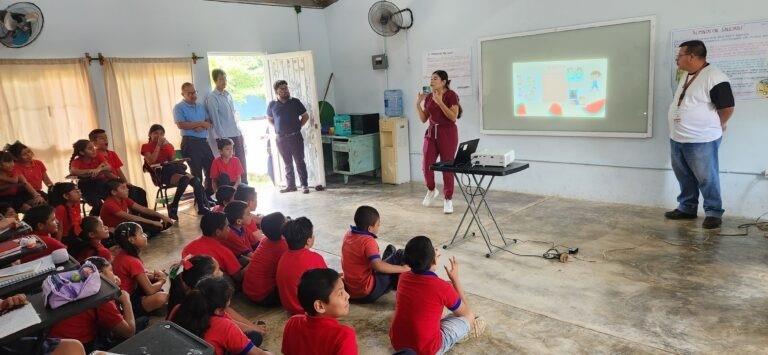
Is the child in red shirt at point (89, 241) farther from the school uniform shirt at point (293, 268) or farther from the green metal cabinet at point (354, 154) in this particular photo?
the green metal cabinet at point (354, 154)

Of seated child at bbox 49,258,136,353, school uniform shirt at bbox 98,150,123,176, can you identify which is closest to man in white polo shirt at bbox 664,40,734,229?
seated child at bbox 49,258,136,353

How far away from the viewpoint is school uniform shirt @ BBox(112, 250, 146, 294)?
294 centimetres

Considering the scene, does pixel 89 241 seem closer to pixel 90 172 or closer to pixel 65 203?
pixel 65 203

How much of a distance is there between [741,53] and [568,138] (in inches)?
68.3

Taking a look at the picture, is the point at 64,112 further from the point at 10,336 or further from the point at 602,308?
the point at 602,308

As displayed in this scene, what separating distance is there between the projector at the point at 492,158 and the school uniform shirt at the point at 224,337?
239 cm

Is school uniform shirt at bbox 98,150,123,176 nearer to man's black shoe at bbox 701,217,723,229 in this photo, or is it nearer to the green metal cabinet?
the green metal cabinet

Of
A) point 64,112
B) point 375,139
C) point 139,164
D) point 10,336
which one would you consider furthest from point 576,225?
point 64,112

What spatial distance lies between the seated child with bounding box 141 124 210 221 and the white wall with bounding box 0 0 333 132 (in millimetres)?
653

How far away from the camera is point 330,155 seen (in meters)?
7.95

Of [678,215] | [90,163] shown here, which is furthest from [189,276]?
[678,215]

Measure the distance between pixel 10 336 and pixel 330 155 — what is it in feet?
20.8

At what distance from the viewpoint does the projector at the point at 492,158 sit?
12.7ft

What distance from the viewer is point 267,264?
321 cm
